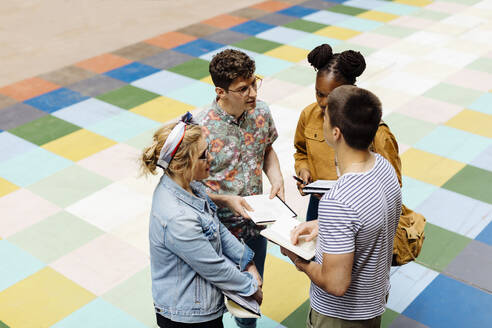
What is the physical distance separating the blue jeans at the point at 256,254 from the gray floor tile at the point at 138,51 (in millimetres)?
6423

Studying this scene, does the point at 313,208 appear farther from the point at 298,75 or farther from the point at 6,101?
the point at 6,101

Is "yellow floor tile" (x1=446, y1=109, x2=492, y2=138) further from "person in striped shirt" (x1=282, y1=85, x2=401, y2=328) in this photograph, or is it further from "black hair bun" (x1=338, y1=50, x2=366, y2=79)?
"person in striped shirt" (x1=282, y1=85, x2=401, y2=328)

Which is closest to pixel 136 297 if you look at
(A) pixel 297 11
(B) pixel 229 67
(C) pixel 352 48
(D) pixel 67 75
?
(B) pixel 229 67

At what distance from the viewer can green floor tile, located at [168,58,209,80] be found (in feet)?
30.0

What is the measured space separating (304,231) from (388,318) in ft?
6.26

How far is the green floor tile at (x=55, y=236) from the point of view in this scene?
5422 mm

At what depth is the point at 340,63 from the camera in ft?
11.9

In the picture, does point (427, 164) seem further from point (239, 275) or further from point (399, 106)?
point (239, 275)

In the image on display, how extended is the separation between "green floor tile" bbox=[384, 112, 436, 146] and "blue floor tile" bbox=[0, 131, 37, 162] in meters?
4.72

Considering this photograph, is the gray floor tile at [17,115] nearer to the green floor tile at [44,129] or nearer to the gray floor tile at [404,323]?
the green floor tile at [44,129]

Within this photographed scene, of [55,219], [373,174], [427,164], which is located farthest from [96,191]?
[373,174]

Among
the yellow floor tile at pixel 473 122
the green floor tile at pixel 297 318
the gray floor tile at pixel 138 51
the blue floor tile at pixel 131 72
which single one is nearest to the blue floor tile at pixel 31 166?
the blue floor tile at pixel 131 72

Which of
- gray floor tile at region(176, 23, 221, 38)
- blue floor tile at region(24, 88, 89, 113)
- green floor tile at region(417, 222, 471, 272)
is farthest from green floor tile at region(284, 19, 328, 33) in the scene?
green floor tile at region(417, 222, 471, 272)

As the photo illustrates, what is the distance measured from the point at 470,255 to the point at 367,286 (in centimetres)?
290
